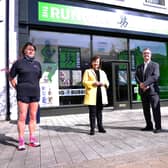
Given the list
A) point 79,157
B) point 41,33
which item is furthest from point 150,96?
point 41,33

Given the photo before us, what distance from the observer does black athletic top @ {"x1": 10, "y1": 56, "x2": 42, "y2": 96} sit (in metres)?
5.27

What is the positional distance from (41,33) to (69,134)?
511 cm

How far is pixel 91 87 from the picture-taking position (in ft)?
21.4

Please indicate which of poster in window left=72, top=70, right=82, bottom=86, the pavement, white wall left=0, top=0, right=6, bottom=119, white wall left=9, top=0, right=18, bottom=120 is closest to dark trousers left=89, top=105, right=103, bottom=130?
the pavement

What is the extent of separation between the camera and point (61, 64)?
1106 centimetres

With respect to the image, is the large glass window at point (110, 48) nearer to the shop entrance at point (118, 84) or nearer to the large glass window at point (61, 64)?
the shop entrance at point (118, 84)

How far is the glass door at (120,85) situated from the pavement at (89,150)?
15.5ft

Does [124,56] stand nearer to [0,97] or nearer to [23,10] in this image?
[23,10]

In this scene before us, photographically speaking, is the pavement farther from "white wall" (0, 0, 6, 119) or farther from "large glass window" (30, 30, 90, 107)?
"large glass window" (30, 30, 90, 107)

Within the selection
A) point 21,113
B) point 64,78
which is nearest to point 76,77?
point 64,78

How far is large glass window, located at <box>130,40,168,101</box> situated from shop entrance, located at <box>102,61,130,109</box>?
1.38ft

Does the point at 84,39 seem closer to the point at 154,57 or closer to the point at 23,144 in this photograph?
the point at 154,57

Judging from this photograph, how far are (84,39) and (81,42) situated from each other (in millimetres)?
179

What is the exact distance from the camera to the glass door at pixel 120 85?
1204 centimetres
